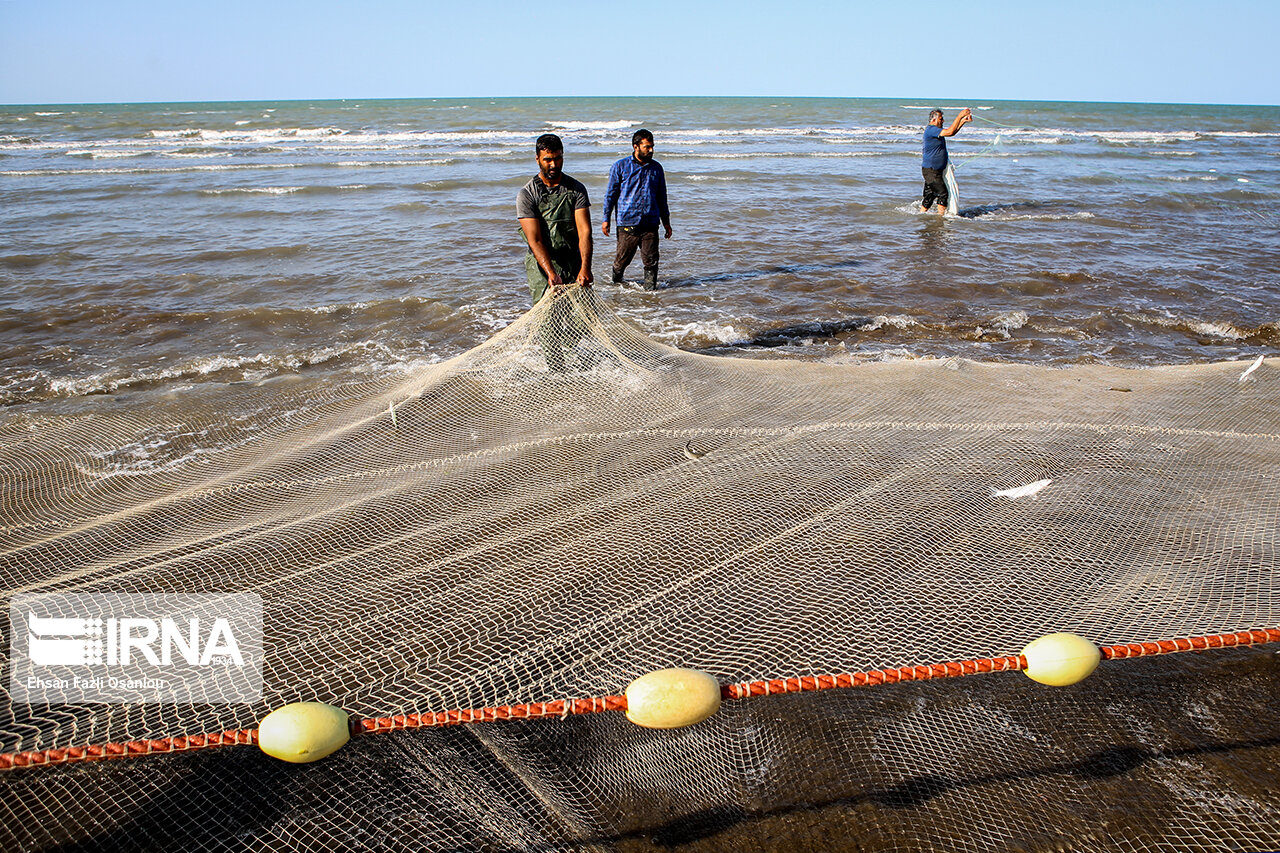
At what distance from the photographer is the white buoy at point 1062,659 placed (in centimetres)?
154

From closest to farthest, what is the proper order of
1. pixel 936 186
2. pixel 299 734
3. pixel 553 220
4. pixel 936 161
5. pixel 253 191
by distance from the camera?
1. pixel 299 734
2. pixel 553 220
3. pixel 936 161
4. pixel 936 186
5. pixel 253 191

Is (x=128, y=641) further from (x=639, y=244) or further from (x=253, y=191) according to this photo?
(x=253, y=191)

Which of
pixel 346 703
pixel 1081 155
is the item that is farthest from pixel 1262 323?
pixel 1081 155

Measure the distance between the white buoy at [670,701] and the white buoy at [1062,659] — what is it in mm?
716

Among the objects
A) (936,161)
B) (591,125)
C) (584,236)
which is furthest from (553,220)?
(591,125)

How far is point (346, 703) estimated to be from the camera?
168cm

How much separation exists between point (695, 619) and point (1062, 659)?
2.81ft

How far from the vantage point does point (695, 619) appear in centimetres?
194

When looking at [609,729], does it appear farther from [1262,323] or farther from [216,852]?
[1262,323]

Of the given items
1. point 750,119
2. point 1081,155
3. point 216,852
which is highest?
point 750,119

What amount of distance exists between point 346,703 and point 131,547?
1.15 meters

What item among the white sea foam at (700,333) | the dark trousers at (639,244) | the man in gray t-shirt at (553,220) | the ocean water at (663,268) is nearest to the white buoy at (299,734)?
the man in gray t-shirt at (553,220)

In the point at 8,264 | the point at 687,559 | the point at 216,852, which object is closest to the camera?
the point at 216,852

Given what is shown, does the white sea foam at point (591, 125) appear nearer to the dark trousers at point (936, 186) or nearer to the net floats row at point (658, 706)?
the dark trousers at point (936, 186)
